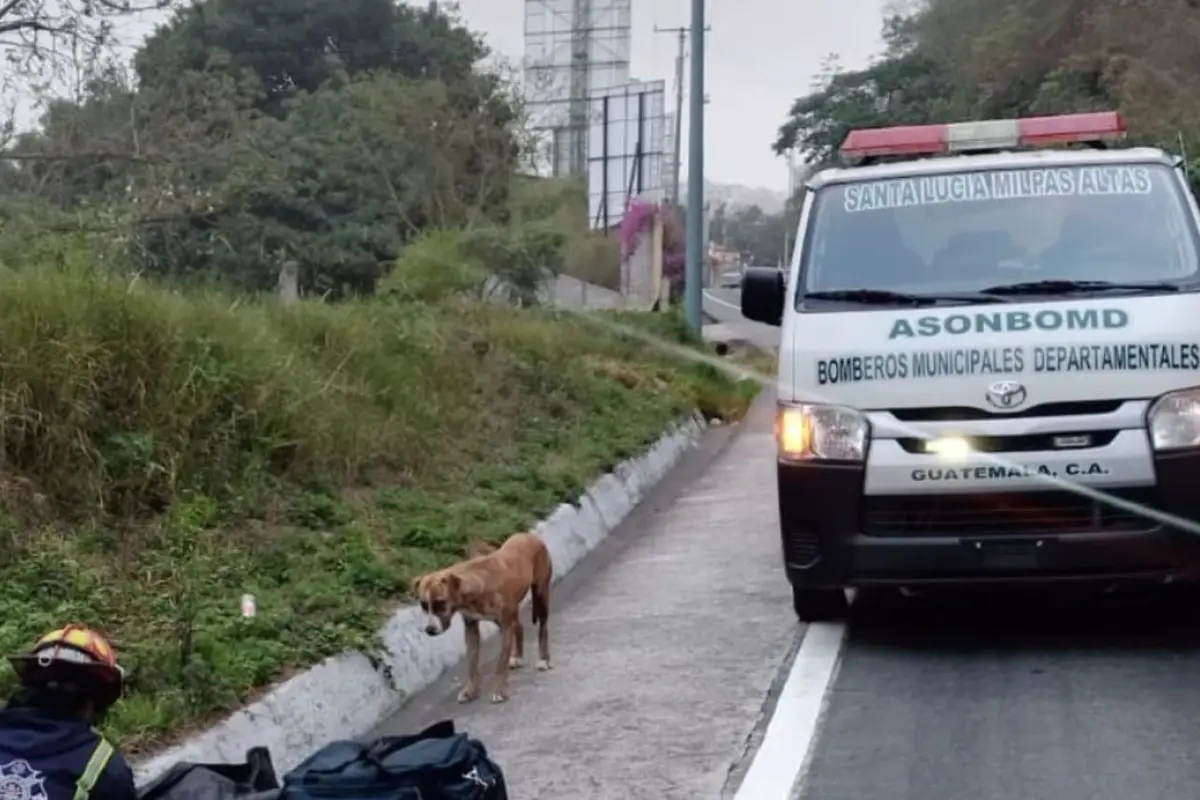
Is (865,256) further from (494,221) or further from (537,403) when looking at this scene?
(494,221)

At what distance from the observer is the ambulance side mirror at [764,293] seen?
757cm

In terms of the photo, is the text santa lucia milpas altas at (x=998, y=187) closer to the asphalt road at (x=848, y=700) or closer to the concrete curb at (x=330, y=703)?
the asphalt road at (x=848, y=700)

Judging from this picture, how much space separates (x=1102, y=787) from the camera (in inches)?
201

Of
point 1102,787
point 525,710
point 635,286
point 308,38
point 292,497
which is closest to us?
point 1102,787

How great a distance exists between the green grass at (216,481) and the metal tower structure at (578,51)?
99.4 ft

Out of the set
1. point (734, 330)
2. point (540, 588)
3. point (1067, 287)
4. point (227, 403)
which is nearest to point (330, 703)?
point (540, 588)

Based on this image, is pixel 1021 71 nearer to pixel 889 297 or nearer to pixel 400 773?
pixel 889 297

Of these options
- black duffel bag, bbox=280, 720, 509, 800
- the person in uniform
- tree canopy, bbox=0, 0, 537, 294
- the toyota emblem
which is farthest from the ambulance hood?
tree canopy, bbox=0, 0, 537, 294

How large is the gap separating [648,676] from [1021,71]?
30.8 metres

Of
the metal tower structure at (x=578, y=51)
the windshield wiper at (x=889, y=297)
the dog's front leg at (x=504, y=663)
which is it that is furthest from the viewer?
the metal tower structure at (x=578, y=51)

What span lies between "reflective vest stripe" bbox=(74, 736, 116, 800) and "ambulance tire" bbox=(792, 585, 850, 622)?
12.7 feet

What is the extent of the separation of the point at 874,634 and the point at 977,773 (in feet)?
6.91

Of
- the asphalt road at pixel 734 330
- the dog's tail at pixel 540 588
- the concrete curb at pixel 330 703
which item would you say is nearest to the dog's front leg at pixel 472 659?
the concrete curb at pixel 330 703

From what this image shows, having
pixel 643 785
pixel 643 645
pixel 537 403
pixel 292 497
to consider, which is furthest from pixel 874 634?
pixel 537 403
